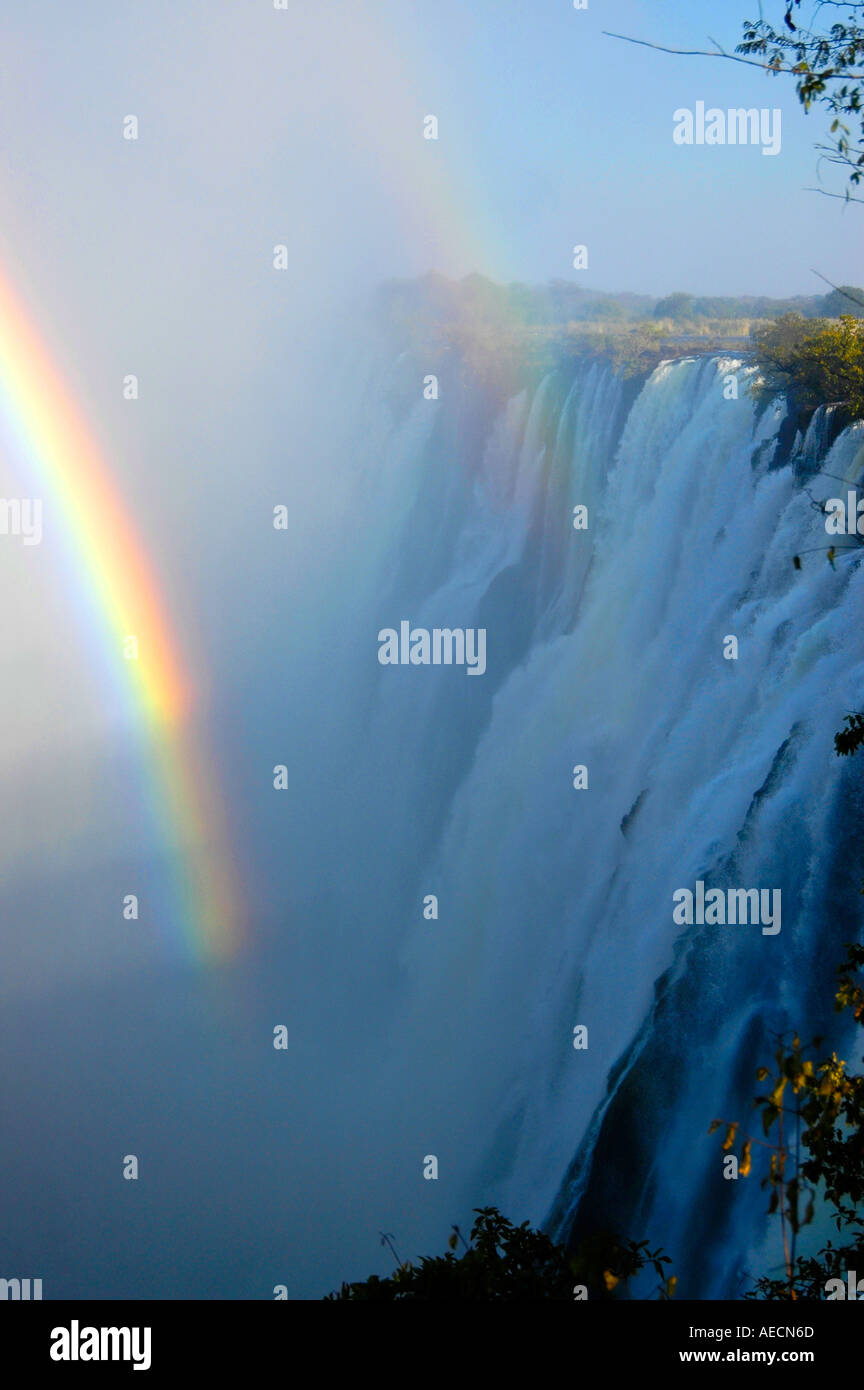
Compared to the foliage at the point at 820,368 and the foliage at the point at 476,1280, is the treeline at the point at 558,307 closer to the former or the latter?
the foliage at the point at 820,368

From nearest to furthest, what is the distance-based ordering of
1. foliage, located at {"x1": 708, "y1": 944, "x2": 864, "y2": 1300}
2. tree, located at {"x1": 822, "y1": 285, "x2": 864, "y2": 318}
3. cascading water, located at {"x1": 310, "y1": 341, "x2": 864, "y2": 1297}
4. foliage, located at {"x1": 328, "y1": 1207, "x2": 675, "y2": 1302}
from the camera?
foliage, located at {"x1": 708, "y1": 944, "x2": 864, "y2": 1300} → foliage, located at {"x1": 328, "y1": 1207, "x2": 675, "y2": 1302} → cascading water, located at {"x1": 310, "y1": 341, "x2": 864, "y2": 1297} → tree, located at {"x1": 822, "y1": 285, "x2": 864, "y2": 318}

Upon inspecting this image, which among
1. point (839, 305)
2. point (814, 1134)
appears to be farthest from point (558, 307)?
point (814, 1134)

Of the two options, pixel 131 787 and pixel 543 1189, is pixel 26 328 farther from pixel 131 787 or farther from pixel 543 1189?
pixel 543 1189

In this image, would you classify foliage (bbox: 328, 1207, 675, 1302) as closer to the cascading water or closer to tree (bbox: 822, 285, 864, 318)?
the cascading water

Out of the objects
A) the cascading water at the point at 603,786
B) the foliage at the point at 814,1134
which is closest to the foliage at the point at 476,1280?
the foliage at the point at 814,1134

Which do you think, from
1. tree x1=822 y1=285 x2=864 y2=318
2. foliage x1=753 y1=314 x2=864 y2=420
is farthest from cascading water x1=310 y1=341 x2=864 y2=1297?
tree x1=822 y1=285 x2=864 y2=318

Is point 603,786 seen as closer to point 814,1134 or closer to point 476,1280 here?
point 476,1280
